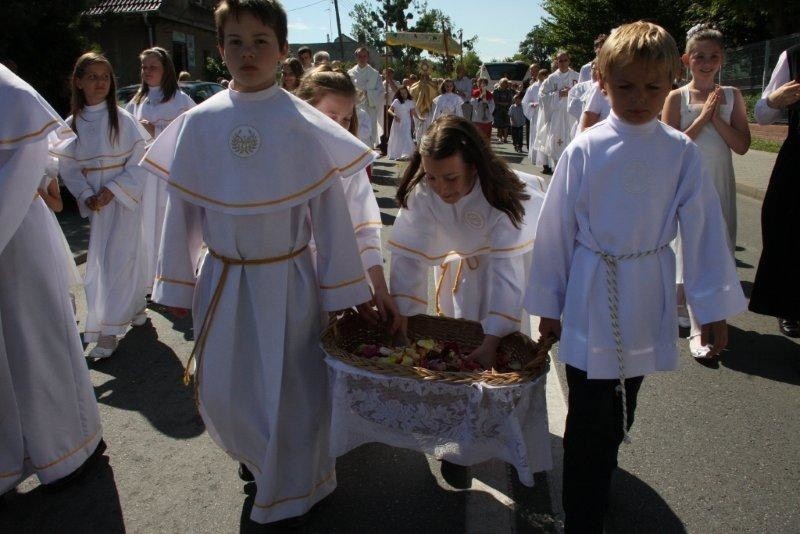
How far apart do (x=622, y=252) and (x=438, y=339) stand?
3.90 ft

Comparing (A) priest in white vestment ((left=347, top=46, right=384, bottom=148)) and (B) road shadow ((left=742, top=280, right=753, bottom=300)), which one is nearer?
(B) road shadow ((left=742, top=280, right=753, bottom=300))

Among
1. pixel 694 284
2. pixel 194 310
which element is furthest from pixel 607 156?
pixel 194 310

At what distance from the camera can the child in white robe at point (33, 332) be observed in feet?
9.55

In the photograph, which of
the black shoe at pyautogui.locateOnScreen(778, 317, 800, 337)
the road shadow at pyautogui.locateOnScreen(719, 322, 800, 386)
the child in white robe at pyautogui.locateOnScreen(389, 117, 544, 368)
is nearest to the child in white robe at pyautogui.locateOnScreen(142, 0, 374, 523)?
the child in white robe at pyautogui.locateOnScreen(389, 117, 544, 368)

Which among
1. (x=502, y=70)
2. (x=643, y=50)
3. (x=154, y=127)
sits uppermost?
(x=502, y=70)

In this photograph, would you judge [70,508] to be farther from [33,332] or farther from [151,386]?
[151,386]

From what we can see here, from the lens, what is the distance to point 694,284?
251 cm

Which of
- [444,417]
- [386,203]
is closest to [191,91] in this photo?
[386,203]

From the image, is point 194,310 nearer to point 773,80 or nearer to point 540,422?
point 540,422

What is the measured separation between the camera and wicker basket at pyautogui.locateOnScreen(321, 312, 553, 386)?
2.52m

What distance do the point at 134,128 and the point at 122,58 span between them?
2652 centimetres

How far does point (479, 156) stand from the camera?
10.3 ft

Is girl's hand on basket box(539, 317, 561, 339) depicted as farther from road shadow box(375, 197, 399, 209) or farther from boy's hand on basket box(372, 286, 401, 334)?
road shadow box(375, 197, 399, 209)

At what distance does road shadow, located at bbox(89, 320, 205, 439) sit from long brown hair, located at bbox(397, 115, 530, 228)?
6.50ft
